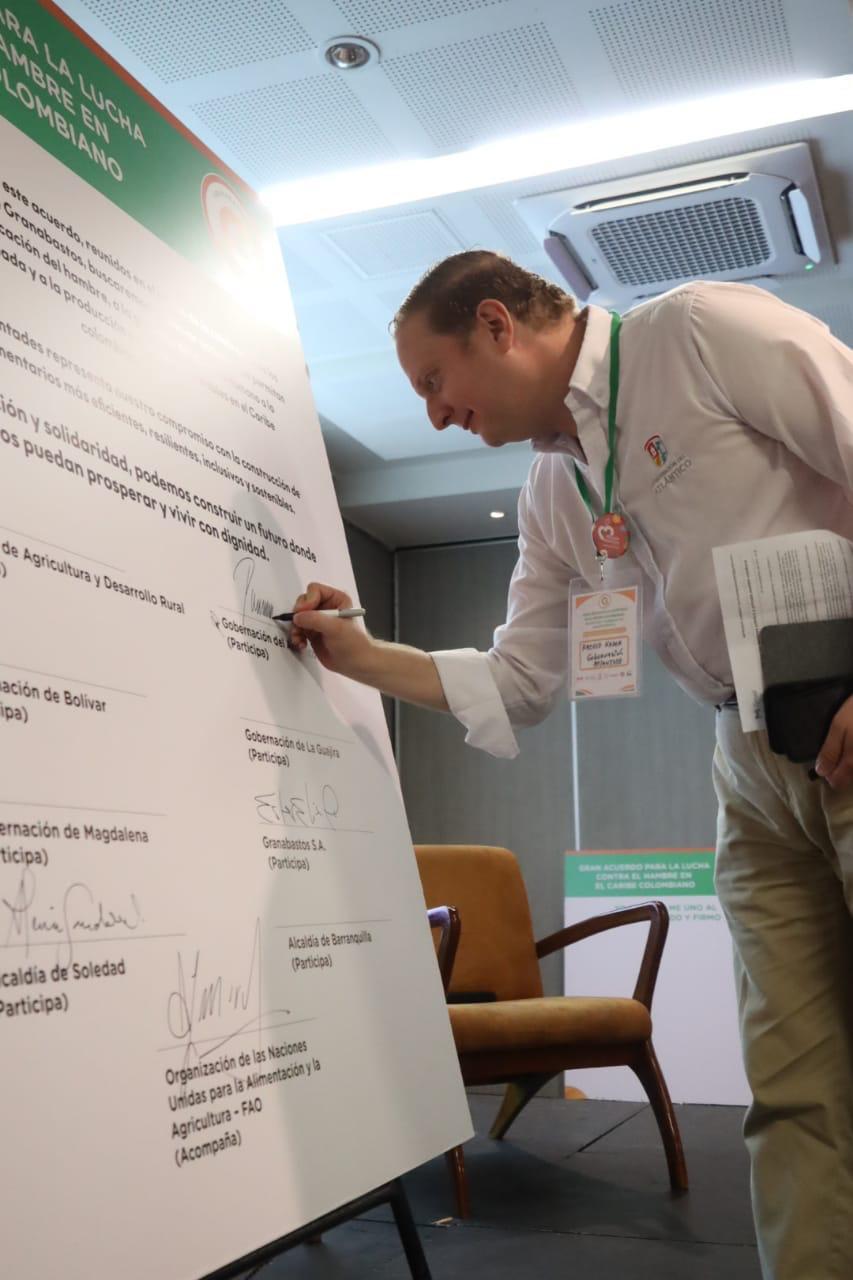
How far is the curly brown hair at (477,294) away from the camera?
1.48m

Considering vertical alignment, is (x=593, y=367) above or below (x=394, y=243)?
below

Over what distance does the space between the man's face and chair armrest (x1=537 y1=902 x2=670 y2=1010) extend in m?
1.77

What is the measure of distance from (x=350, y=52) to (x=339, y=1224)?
2.53 meters

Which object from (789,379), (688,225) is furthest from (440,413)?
(688,225)

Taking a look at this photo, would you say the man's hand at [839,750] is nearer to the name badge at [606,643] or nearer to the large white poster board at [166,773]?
the name badge at [606,643]

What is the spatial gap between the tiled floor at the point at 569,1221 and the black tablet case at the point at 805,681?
1175 millimetres

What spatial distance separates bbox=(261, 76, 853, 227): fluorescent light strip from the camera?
2.90 metres
